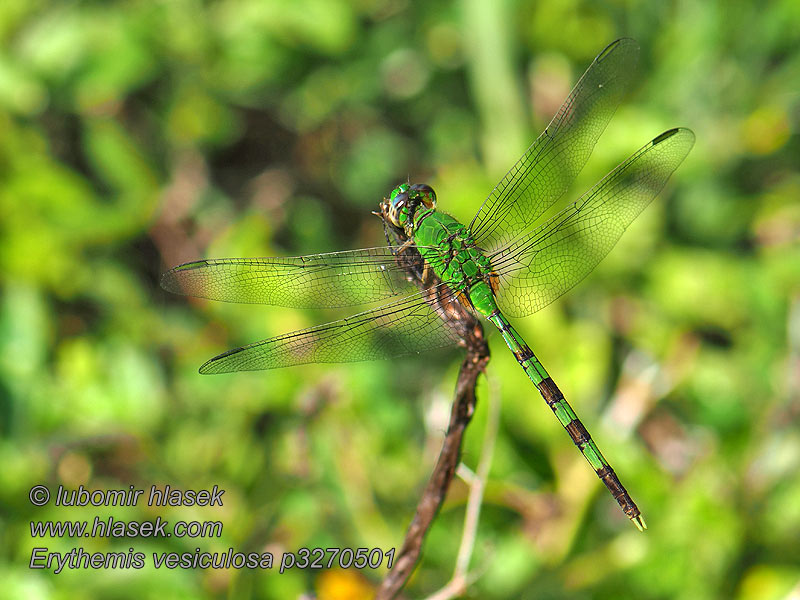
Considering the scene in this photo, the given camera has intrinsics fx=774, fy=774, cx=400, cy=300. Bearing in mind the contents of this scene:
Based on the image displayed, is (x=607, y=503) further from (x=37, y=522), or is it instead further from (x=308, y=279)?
(x=37, y=522)

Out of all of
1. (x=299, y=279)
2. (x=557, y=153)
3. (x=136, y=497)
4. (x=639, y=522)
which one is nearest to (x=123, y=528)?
(x=136, y=497)

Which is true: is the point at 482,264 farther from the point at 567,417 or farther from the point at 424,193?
the point at 567,417

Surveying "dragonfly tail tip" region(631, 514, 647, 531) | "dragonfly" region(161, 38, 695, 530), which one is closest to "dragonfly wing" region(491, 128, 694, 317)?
"dragonfly" region(161, 38, 695, 530)

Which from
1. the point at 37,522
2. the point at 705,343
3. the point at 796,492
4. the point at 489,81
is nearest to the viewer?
the point at 37,522

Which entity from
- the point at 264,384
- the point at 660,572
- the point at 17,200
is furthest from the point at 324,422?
the point at 17,200

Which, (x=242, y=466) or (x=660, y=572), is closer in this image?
(x=660, y=572)

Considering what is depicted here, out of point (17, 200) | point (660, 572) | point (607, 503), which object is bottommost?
point (660, 572)

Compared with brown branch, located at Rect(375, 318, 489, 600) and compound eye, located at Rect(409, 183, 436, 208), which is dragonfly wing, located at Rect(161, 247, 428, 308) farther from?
brown branch, located at Rect(375, 318, 489, 600)
